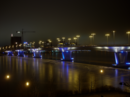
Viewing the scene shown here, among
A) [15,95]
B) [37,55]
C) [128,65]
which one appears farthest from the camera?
→ [37,55]

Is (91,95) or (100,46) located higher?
(100,46)

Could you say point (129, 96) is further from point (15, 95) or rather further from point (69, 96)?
point (15, 95)

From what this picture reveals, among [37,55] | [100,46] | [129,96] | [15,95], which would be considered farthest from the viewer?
[37,55]

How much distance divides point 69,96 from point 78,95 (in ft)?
2.91

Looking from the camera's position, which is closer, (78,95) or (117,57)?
(78,95)

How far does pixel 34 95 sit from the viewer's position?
558 inches

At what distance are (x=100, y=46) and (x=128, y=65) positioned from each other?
34.2ft

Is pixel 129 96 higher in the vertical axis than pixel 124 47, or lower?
lower

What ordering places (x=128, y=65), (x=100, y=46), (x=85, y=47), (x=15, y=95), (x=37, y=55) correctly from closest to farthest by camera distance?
(x=15, y=95), (x=128, y=65), (x=100, y=46), (x=85, y=47), (x=37, y=55)

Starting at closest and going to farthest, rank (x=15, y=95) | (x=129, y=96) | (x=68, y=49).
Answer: (x=129, y=96)
(x=15, y=95)
(x=68, y=49)

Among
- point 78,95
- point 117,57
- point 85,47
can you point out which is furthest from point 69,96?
point 85,47

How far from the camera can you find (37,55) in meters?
92.2

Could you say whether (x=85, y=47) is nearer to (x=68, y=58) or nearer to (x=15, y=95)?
(x=68, y=58)

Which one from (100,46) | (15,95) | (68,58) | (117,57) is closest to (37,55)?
(68,58)
